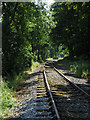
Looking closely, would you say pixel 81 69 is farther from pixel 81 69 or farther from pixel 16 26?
pixel 16 26

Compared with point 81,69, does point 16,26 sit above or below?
above

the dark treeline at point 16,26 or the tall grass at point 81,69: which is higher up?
the dark treeline at point 16,26

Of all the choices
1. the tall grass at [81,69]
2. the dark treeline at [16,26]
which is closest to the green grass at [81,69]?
the tall grass at [81,69]

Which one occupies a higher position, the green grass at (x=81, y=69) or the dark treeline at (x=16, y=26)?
the dark treeline at (x=16, y=26)

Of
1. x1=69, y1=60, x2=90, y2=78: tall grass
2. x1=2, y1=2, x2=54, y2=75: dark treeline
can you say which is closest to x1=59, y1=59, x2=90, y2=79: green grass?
x1=69, y1=60, x2=90, y2=78: tall grass

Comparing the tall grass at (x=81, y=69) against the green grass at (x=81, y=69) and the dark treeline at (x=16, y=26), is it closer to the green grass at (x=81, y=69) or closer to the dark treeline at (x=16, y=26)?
the green grass at (x=81, y=69)

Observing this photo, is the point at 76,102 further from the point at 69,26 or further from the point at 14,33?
the point at 69,26

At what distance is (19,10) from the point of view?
45.4 ft

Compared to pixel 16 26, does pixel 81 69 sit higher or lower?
lower

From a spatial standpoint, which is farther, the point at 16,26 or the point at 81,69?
the point at 81,69

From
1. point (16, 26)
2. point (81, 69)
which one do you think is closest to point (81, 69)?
point (81, 69)

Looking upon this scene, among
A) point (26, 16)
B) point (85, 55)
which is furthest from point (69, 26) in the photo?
point (26, 16)

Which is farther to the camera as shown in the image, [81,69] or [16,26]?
[81,69]

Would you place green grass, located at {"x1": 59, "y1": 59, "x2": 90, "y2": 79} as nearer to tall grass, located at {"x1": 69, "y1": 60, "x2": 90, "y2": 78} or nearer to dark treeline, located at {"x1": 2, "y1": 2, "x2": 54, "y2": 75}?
tall grass, located at {"x1": 69, "y1": 60, "x2": 90, "y2": 78}
